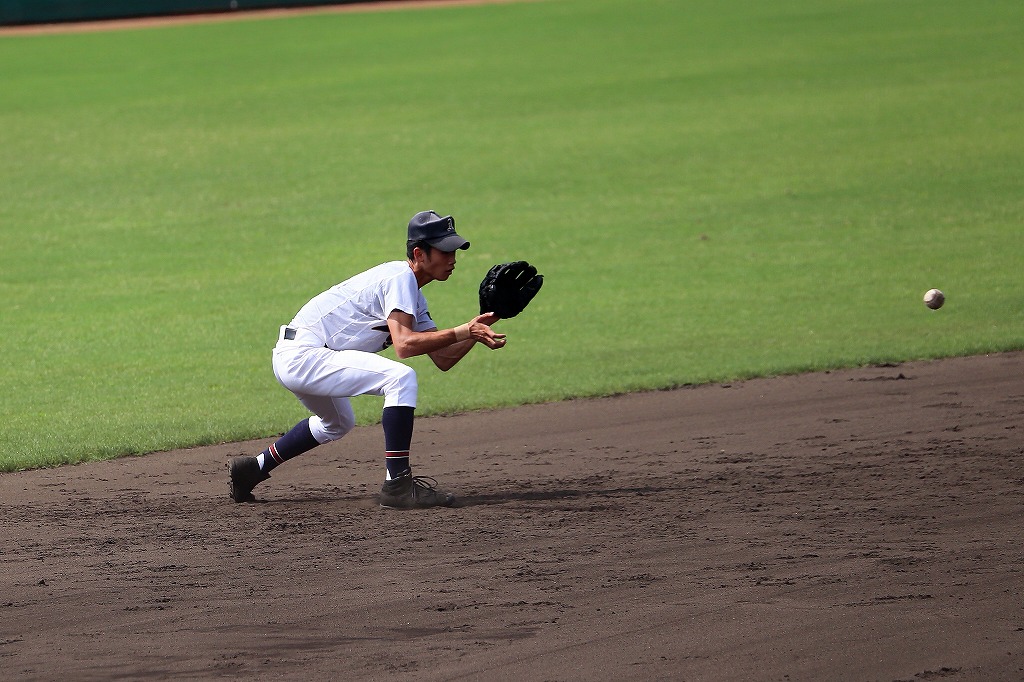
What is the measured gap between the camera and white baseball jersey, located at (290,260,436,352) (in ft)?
23.1

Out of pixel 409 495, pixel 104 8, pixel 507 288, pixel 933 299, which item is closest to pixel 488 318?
pixel 507 288

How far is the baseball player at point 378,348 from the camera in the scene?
270 inches

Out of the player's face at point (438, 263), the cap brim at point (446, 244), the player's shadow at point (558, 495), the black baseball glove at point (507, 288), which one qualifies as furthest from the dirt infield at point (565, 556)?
the cap brim at point (446, 244)

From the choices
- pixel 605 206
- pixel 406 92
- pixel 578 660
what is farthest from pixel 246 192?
pixel 578 660

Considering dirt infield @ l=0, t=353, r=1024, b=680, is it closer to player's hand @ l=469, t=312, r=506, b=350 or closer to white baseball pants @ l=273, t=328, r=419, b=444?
white baseball pants @ l=273, t=328, r=419, b=444

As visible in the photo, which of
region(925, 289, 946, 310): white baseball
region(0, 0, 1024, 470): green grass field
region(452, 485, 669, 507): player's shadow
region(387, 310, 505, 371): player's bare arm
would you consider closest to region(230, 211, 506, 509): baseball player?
region(387, 310, 505, 371): player's bare arm

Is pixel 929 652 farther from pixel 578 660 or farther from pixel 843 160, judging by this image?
pixel 843 160

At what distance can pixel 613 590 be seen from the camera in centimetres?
575

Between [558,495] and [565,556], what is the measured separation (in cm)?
112

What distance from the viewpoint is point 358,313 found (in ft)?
23.5

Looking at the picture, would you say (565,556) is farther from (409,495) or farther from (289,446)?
(289,446)

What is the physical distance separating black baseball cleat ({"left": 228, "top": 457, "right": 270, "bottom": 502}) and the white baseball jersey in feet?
2.46

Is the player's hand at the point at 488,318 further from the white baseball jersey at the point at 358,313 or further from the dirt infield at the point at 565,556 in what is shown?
the dirt infield at the point at 565,556

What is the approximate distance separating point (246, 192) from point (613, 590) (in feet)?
43.1
